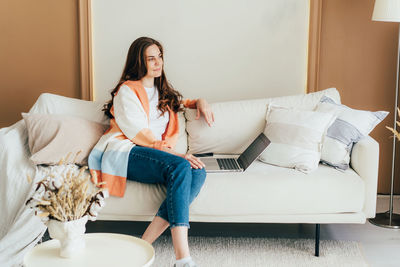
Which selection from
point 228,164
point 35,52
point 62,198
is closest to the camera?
point 62,198

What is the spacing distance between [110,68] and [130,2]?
0.48 meters

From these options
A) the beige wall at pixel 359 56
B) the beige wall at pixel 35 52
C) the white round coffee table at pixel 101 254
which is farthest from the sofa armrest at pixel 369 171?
the beige wall at pixel 35 52

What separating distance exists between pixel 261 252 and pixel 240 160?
1.70 ft

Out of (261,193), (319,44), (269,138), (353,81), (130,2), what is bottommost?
(261,193)

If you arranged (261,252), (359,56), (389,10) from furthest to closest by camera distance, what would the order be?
1. (359,56)
2. (389,10)
3. (261,252)

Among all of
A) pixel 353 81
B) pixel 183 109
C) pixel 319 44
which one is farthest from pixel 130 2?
pixel 353 81

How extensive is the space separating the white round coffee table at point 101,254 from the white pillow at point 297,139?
1.13 m

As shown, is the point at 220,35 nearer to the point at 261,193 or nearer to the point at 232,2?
the point at 232,2

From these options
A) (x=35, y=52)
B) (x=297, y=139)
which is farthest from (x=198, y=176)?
(x=35, y=52)

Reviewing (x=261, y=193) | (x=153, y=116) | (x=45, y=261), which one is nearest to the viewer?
(x=45, y=261)

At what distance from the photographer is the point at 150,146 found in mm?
2541

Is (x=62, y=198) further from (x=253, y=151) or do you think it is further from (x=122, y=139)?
(x=253, y=151)

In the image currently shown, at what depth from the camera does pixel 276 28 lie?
328 cm

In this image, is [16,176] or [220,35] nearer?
[16,176]
